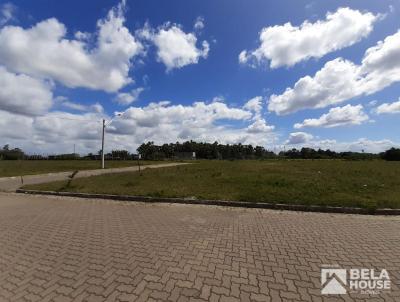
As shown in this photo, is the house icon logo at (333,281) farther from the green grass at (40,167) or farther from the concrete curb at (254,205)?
the green grass at (40,167)

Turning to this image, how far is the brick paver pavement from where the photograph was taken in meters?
3.74

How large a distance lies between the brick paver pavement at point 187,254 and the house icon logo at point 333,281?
0.36 feet

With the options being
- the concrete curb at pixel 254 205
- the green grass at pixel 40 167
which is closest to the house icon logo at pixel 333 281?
the concrete curb at pixel 254 205

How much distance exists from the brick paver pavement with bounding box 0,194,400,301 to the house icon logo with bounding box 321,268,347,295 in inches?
4.3

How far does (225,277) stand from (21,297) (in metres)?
2.84

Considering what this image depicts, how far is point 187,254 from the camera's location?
4.98 metres

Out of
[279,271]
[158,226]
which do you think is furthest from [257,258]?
[158,226]

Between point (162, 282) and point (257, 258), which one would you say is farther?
point (257, 258)

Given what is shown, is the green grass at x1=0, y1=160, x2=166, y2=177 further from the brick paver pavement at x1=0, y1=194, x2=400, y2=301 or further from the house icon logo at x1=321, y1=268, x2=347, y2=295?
the house icon logo at x1=321, y1=268, x2=347, y2=295

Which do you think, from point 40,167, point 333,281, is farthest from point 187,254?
point 40,167

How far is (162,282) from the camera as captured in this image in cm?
396

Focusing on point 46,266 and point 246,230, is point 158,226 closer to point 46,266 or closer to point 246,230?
point 246,230

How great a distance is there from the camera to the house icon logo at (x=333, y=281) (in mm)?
3706

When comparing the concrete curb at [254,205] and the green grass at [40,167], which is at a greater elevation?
the green grass at [40,167]
